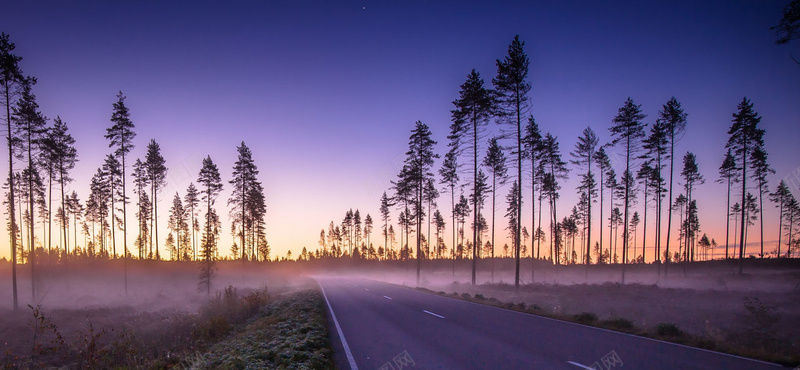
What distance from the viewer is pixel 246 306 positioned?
19.2m

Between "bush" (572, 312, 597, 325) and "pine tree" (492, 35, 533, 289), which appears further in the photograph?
"pine tree" (492, 35, 533, 289)

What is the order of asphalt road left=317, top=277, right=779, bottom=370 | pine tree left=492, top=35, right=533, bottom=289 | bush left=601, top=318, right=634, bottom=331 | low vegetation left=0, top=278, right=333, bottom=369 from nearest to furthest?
asphalt road left=317, top=277, right=779, bottom=370 → low vegetation left=0, top=278, right=333, bottom=369 → bush left=601, top=318, right=634, bottom=331 → pine tree left=492, top=35, right=533, bottom=289

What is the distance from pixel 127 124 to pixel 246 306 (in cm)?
2488

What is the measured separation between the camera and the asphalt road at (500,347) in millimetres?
7320

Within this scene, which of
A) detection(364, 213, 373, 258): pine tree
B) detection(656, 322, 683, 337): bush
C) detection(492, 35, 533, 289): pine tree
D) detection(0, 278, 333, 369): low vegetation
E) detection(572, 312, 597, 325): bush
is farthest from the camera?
detection(364, 213, 373, 258): pine tree

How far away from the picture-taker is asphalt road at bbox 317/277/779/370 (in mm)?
7320

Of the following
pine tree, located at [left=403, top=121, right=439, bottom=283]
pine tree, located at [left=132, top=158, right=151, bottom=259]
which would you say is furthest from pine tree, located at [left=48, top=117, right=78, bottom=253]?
pine tree, located at [left=403, top=121, right=439, bottom=283]

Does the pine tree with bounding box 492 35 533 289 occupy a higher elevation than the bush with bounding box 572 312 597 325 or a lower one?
higher

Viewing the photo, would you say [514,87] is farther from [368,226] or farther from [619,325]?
[368,226]

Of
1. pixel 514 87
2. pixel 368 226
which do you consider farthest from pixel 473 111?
pixel 368 226

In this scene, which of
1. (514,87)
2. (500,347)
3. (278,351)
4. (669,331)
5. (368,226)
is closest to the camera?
(278,351)

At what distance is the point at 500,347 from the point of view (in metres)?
8.69

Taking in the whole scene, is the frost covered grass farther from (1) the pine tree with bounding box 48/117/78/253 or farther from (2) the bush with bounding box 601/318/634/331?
(1) the pine tree with bounding box 48/117/78/253

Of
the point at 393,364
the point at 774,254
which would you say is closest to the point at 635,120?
the point at 393,364
